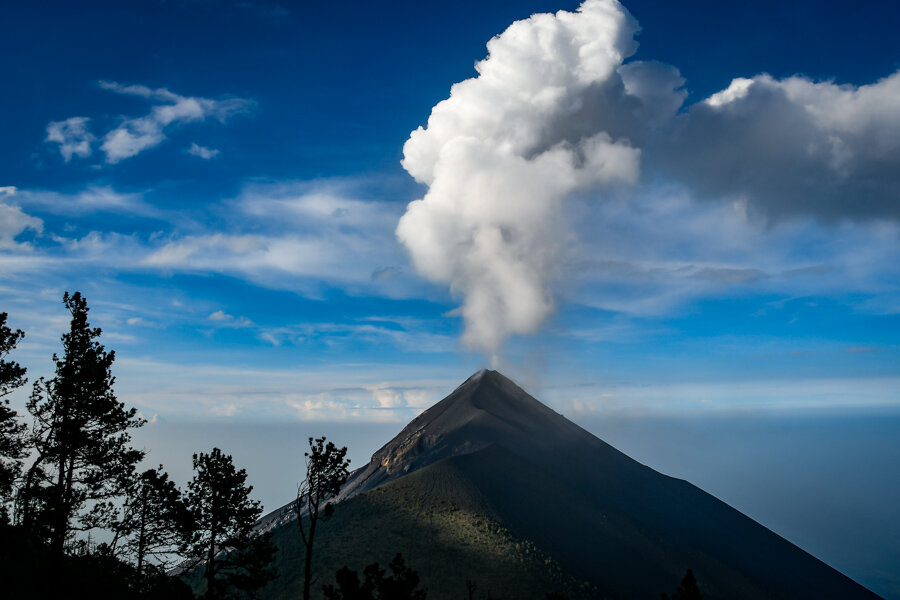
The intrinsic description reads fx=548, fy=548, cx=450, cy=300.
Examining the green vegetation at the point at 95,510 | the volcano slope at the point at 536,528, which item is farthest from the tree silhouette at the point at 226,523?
the volcano slope at the point at 536,528

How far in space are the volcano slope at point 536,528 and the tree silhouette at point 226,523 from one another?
62209 millimetres

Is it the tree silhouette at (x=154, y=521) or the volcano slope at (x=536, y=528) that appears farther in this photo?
the volcano slope at (x=536, y=528)

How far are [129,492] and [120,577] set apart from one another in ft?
28.9

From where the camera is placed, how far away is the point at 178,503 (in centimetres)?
3525

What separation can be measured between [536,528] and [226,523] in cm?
10292

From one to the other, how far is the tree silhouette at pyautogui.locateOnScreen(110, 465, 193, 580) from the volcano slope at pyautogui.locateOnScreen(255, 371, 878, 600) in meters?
63.9

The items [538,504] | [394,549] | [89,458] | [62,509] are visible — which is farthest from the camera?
[538,504]

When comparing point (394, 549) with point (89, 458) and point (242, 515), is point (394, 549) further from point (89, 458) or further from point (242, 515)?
point (89, 458)

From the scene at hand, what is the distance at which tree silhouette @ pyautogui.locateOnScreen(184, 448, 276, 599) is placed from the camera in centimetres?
3522

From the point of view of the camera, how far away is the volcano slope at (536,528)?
100812mm

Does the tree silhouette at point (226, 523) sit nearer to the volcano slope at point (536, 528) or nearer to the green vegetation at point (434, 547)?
the green vegetation at point (434, 547)

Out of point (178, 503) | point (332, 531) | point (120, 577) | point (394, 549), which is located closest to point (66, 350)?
point (178, 503)

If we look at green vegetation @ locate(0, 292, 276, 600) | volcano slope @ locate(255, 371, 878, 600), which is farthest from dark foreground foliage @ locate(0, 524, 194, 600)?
volcano slope @ locate(255, 371, 878, 600)

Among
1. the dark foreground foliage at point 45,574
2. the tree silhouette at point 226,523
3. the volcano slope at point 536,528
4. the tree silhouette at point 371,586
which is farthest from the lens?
the volcano slope at point 536,528
